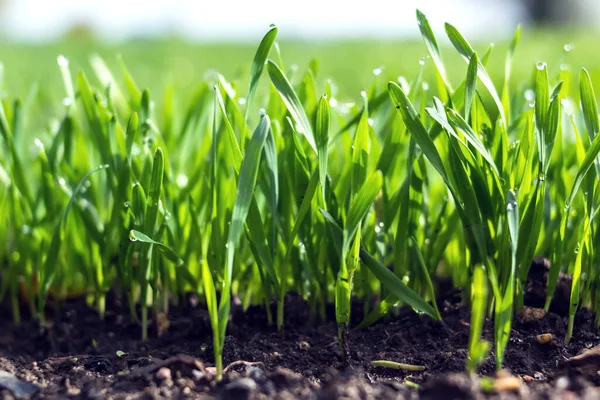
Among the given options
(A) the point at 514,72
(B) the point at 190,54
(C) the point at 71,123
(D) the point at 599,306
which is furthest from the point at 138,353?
(B) the point at 190,54

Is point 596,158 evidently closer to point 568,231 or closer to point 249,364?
point 568,231

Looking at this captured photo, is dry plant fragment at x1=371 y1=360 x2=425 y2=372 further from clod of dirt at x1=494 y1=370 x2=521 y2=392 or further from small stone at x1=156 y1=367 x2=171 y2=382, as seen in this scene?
small stone at x1=156 y1=367 x2=171 y2=382

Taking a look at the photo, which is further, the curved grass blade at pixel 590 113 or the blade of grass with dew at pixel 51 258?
the blade of grass with dew at pixel 51 258

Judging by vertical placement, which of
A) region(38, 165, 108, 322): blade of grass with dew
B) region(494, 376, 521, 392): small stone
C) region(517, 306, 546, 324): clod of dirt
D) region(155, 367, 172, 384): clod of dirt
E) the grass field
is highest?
the grass field

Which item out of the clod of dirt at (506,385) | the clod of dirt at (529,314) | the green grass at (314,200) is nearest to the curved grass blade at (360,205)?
the green grass at (314,200)

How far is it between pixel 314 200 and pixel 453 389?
501 mm

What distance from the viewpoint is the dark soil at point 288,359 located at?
975 millimetres

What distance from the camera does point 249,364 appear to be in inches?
46.4

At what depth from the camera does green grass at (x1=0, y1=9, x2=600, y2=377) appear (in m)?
1.17

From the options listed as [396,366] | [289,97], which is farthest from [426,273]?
[289,97]

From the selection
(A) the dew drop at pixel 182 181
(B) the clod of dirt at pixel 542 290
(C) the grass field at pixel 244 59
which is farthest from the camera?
(C) the grass field at pixel 244 59

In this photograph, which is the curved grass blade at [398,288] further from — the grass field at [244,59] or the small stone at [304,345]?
the grass field at [244,59]

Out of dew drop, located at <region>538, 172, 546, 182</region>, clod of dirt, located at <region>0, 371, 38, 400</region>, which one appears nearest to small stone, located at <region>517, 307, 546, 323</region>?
dew drop, located at <region>538, 172, 546, 182</region>

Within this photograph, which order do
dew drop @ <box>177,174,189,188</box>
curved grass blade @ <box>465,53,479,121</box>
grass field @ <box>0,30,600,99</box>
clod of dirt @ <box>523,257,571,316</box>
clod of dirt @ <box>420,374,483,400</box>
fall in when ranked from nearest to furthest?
clod of dirt @ <box>420,374,483,400</box>, curved grass blade @ <box>465,53,479,121</box>, clod of dirt @ <box>523,257,571,316</box>, dew drop @ <box>177,174,189,188</box>, grass field @ <box>0,30,600,99</box>
